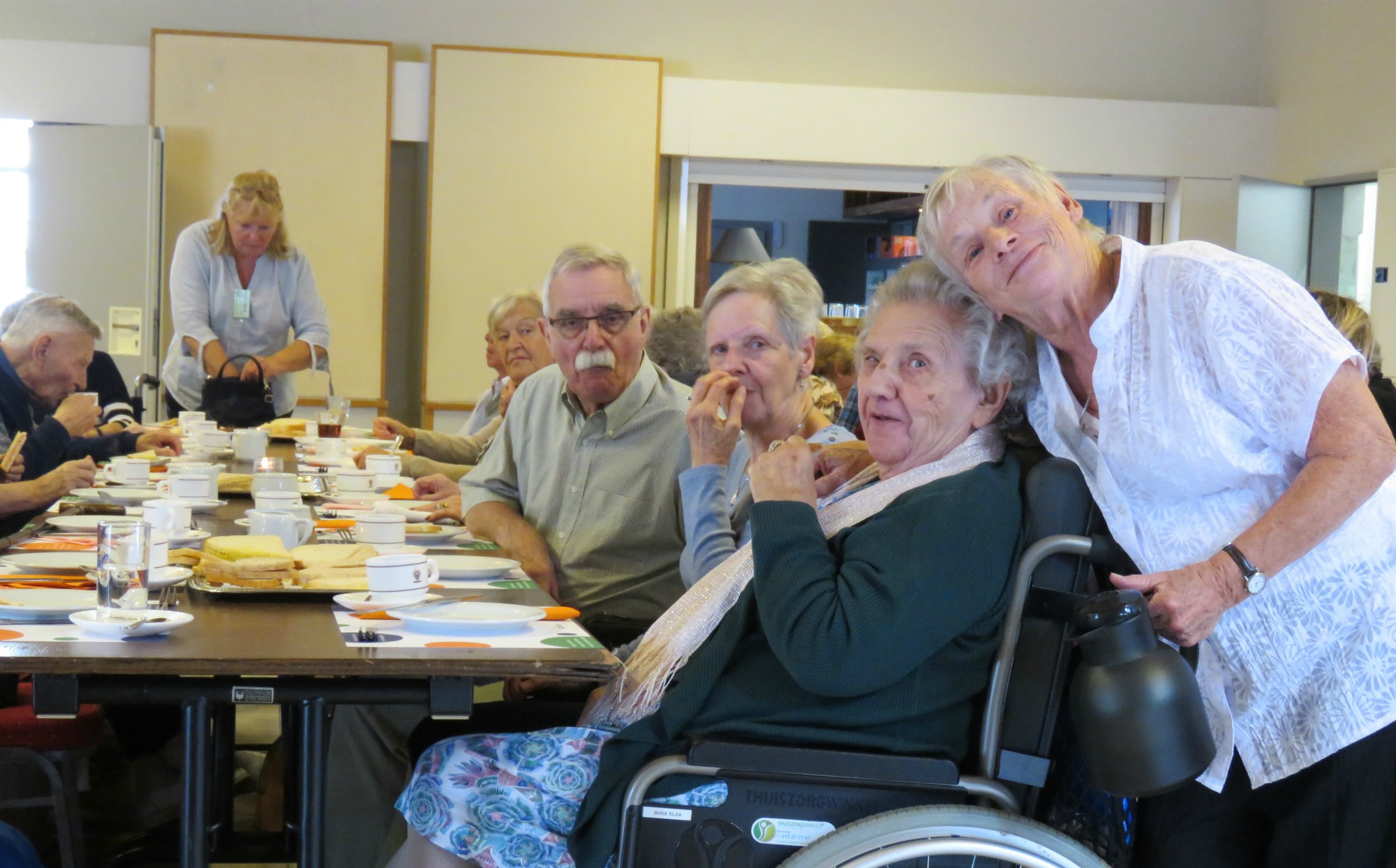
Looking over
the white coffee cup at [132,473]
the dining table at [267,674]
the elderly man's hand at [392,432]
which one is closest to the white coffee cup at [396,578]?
the dining table at [267,674]

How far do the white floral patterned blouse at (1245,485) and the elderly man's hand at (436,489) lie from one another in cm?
173

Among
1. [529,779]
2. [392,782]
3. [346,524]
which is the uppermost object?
[346,524]

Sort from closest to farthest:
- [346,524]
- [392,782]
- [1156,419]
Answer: [1156,419] < [392,782] < [346,524]

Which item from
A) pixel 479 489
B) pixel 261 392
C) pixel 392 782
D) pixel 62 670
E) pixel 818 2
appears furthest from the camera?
A: pixel 818 2

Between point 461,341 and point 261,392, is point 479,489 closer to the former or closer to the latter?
point 261,392

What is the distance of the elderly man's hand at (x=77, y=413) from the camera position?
3605 millimetres

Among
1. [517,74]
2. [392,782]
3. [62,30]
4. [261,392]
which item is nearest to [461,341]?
[517,74]

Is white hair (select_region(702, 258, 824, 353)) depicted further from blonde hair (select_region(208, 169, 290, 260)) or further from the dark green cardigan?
blonde hair (select_region(208, 169, 290, 260))

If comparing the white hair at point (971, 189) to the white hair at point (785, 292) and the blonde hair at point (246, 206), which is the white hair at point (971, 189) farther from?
the blonde hair at point (246, 206)

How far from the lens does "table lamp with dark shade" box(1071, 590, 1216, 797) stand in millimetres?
1371

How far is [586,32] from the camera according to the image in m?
7.23

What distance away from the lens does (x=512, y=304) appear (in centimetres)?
465

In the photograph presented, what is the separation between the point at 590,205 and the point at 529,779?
5.64 meters

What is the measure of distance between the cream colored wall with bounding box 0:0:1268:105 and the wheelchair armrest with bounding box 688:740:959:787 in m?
6.26
